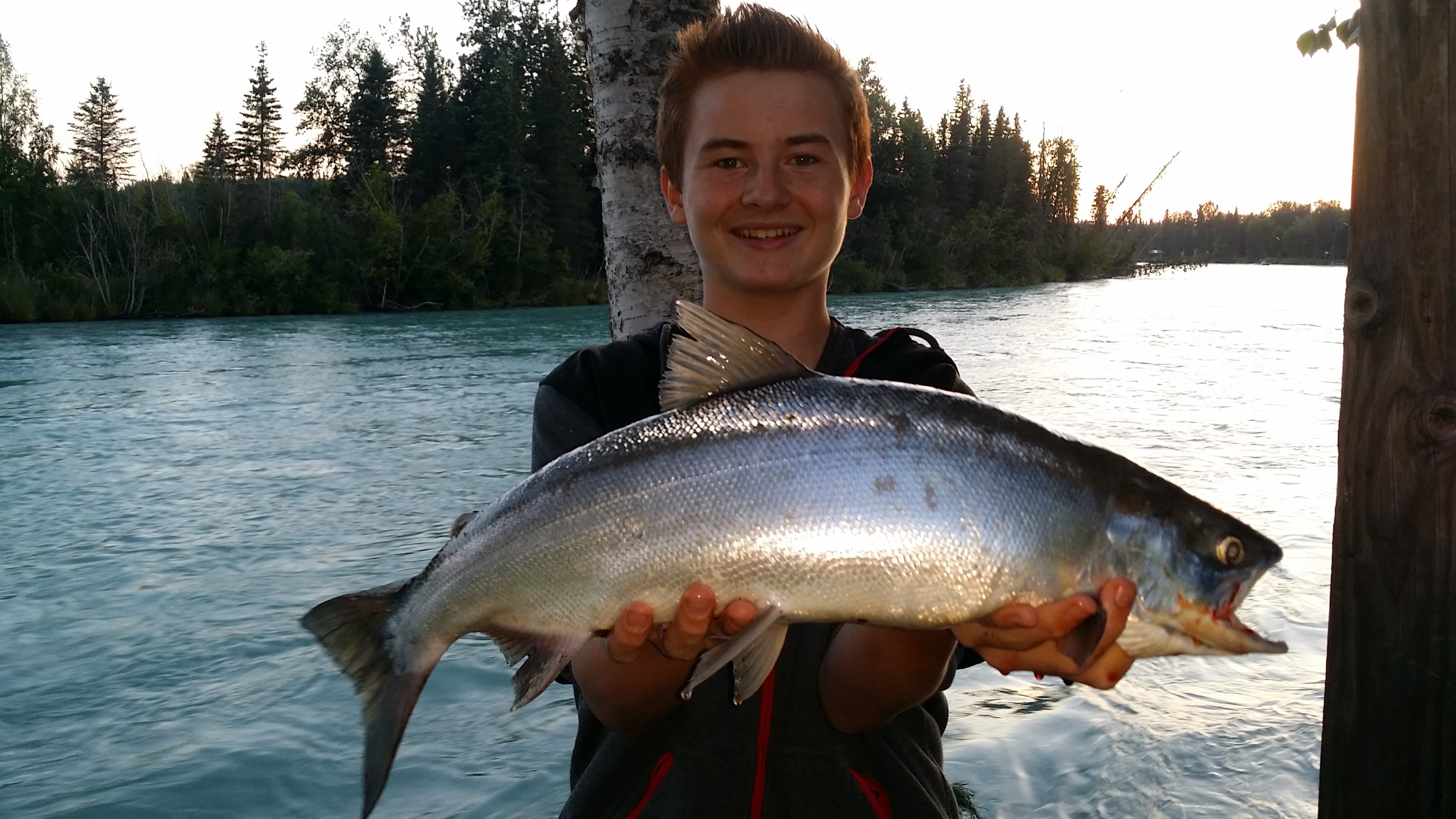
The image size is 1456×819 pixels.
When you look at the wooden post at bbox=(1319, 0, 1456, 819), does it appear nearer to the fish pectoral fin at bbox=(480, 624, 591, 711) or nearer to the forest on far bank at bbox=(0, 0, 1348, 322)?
the fish pectoral fin at bbox=(480, 624, 591, 711)

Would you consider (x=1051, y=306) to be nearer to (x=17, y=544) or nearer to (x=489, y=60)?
(x=17, y=544)

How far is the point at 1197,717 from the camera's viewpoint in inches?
180

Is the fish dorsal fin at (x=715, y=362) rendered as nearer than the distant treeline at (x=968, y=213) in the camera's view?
Yes

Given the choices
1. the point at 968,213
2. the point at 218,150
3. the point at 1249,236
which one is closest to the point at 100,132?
the point at 218,150

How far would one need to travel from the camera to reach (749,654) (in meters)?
2.06

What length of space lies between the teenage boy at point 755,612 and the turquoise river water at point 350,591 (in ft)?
5.61

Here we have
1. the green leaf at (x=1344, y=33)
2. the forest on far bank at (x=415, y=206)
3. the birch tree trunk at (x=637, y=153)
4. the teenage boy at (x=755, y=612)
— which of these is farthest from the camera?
the forest on far bank at (x=415, y=206)

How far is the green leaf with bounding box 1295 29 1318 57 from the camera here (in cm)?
406

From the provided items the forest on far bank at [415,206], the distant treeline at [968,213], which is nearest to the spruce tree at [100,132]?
the forest on far bank at [415,206]

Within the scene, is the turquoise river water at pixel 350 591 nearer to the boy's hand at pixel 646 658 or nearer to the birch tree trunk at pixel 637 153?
the boy's hand at pixel 646 658

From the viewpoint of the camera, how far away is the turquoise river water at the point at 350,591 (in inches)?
168

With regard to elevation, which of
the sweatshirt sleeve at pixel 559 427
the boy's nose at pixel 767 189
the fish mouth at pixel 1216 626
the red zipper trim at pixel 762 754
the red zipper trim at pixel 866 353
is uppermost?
the boy's nose at pixel 767 189

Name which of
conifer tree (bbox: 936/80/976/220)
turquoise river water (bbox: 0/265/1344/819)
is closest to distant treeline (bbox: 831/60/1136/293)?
conifer tree (bbox: 936/80/976/220)

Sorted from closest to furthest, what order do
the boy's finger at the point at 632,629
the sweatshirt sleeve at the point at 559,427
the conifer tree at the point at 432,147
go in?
the boy's finger at the point at 632,629 → the sweatshirt sleeve at the point at 559,427 → the conifer tree at the point at 432,147
